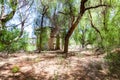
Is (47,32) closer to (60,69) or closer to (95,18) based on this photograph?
(95,18)

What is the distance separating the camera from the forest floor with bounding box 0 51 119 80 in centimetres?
795

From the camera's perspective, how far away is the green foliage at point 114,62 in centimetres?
925

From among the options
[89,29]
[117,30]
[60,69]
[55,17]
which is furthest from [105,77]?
[89,29]

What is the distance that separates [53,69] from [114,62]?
305cm

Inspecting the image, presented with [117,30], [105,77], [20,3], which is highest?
[20,3]

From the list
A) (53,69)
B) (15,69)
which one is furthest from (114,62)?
(15,69)

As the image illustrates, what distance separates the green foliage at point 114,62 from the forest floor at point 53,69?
0.90 feet

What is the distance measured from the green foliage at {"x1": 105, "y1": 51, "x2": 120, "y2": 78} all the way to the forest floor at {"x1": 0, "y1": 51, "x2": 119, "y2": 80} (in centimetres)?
28

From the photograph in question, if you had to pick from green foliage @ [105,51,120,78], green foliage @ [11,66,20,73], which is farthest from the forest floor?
green foliage @ [105,51,120,78]

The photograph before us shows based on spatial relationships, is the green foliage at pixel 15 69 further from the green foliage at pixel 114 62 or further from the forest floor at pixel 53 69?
the green foliage at pixel 114 62

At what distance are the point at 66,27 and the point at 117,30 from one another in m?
5.82

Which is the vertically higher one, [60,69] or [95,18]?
Result: [95,18]

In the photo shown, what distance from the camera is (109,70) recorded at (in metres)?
9.20

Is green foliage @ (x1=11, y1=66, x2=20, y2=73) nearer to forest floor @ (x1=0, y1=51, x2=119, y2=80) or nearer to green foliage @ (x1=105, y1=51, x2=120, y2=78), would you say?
forest floor @ (x1=0, y1=51, x2=119, y2=80)
